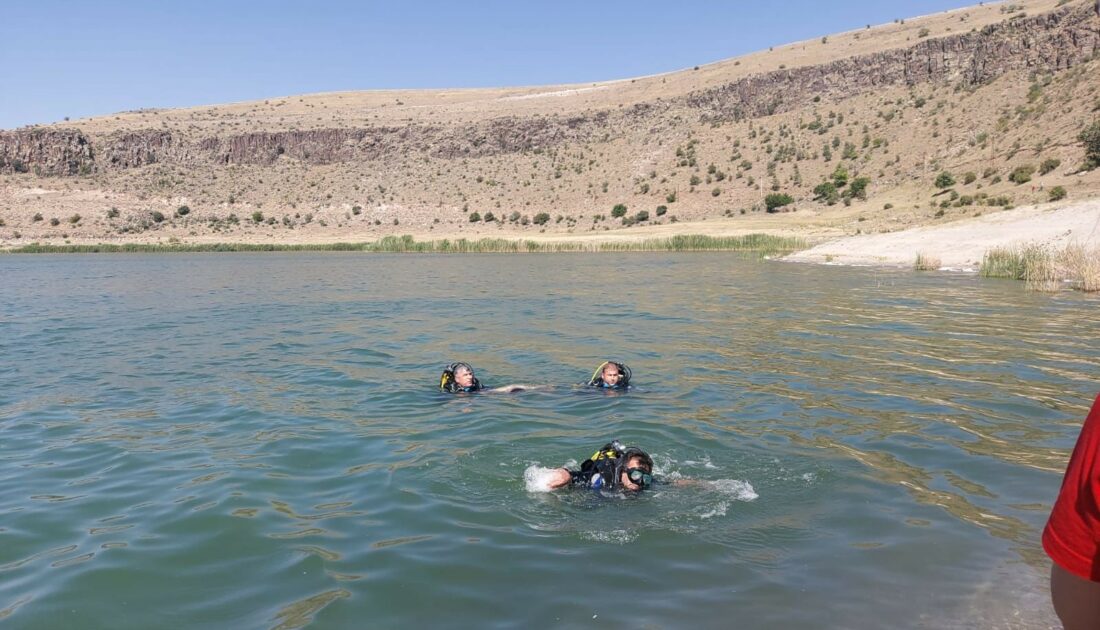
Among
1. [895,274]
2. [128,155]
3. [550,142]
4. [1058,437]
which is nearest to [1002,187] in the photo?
[895,274]

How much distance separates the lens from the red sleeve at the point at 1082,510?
6.44ft

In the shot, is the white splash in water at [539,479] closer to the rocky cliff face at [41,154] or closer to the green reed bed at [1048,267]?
the green reed bed at [1048,267]

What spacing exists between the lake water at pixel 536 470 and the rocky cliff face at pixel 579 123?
62.8 m

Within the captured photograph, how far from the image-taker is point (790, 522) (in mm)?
6289

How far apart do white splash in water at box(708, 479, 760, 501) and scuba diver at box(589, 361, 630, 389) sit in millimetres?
3766

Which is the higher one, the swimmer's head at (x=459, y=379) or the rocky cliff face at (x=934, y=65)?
the rocky cliff face at (x=934, y=65)

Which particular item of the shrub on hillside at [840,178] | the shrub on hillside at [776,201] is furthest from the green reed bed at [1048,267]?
the shrub on hillside at [840,178]

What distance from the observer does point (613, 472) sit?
23.0ft

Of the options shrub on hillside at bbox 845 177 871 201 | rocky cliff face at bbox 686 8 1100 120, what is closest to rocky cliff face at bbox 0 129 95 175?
rocky cliff face at bbox 686 8 1100 120

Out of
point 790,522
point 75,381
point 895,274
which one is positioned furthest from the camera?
point 895,274

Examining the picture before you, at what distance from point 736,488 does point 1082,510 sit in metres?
5.26

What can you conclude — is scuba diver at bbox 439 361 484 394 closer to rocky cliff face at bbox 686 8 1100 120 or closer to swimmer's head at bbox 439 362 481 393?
swimmer's head at bbox 439 362 481 393

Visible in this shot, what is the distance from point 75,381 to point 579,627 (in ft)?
36.4

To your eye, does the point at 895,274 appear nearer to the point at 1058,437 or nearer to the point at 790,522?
the point at 1058,437
